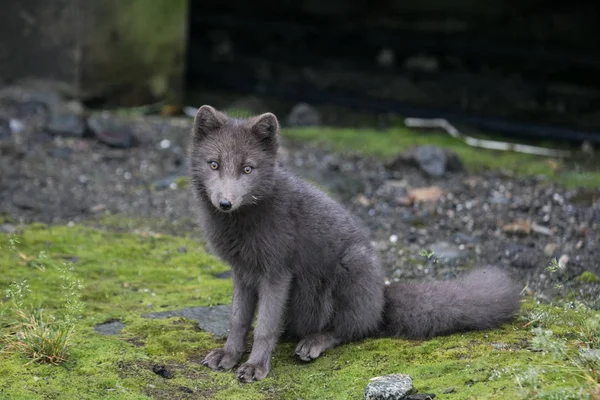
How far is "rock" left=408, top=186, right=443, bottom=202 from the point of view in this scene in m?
8.89

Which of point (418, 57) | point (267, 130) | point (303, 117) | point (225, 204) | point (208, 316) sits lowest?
point (208, 316)

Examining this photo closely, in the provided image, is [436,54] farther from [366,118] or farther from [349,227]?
[349,227]

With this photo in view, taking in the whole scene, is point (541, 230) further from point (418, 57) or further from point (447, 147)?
point (418, 57)

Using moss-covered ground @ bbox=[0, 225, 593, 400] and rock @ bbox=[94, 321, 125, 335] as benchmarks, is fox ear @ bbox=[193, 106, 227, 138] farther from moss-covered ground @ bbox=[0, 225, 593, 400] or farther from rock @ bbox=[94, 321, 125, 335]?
rock @ bbox=[94, 321, 125, 335]

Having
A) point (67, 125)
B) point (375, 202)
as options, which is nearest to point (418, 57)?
point (375, 202)

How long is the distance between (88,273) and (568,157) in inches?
242

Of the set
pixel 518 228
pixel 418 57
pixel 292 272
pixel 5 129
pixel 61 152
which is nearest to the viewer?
pixel 292 272

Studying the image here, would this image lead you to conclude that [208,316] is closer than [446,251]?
Yes

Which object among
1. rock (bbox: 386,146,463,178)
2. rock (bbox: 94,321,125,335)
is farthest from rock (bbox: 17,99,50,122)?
rock (bbox: 94,321,125,335)

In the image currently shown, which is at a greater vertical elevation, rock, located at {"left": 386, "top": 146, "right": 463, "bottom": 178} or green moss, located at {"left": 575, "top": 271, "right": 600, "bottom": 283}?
rock, located at {"left": 386, "top": 146, "right": 463, "bottom": 178}

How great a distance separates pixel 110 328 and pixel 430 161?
497 cm

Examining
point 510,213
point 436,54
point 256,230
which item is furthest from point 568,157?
point 256,230

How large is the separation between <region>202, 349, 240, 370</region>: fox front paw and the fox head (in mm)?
875

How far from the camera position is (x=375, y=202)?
352 inches
